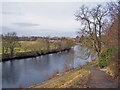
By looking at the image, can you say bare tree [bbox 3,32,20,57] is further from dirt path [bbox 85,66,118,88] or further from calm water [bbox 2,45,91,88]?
dirt path [bbox 85,66,118,88]

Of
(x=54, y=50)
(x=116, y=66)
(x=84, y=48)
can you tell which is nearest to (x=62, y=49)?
(x=54, y=50)

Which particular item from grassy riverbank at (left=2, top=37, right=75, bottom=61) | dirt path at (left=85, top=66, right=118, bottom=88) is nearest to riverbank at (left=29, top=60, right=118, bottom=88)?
dirt path at (left=85, top=66, right=118, bottom=88)

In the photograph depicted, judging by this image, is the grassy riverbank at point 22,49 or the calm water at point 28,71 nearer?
the calm water at point 28,71

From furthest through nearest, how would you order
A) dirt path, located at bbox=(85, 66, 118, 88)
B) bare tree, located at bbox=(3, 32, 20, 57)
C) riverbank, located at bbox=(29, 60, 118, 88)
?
bare tree, located at bbox=(3, 32, 20, 57)
riverbank, located at bbox=(29, 60, 118, 88)
dirt path, located at bbox=(85, 66, 118, 88)

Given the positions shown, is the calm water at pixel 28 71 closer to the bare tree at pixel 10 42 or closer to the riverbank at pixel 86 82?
the riverbank at pixel 86 82

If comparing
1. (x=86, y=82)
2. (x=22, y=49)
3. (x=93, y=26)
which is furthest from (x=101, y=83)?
(x=22, y=49)

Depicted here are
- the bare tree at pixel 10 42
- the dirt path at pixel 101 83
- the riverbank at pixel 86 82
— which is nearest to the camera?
the dirt path at pixel 101 83

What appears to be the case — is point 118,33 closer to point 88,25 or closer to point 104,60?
point 104,60

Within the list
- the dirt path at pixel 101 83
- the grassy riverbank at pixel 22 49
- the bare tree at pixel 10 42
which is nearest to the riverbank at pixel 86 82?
the dirt path at pixel 101 83

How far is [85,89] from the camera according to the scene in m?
4.36

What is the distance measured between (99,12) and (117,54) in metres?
6.55

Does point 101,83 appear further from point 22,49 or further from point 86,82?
point 22,49

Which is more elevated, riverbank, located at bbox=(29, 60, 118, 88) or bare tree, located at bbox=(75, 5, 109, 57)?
bare tree, located at bbox=(75, 5, 109, 57)

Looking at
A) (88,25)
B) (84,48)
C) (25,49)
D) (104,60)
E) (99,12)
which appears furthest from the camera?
(25,49)
